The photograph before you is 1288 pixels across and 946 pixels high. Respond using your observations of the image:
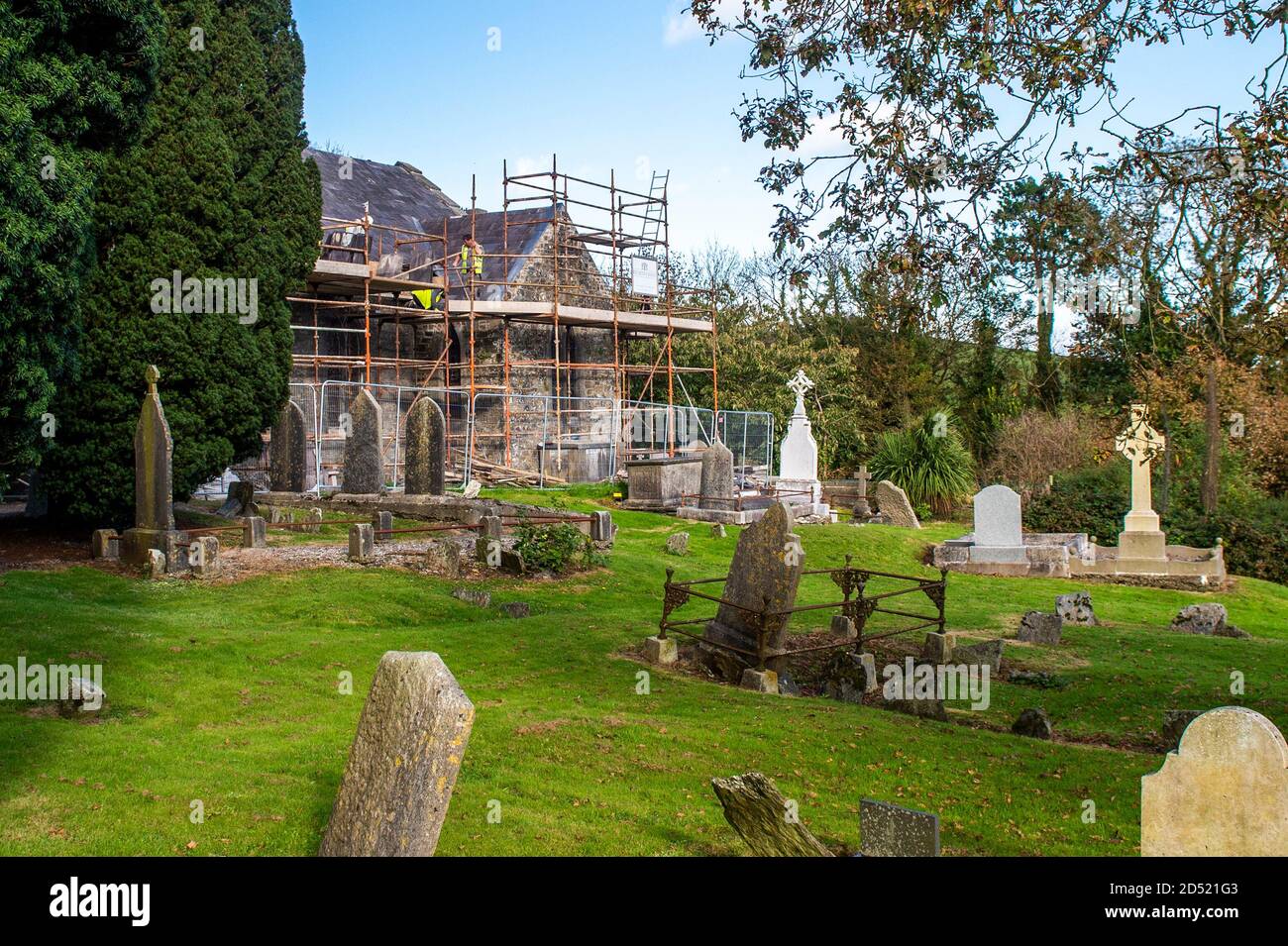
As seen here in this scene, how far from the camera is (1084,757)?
8.09 meters

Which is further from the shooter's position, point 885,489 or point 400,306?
point 400,306

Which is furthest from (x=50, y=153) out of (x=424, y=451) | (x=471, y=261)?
(x=471, y=261)

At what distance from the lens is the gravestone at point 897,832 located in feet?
14.2

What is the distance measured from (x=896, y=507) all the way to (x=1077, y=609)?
1184 centimetres

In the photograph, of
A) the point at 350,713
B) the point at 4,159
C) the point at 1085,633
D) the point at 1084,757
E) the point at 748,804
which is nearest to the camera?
the point at 748,804

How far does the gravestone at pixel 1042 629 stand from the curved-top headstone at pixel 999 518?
798 centimetres

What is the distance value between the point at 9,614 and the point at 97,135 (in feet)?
19.3

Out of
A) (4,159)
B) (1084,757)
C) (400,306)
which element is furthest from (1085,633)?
(400,306)

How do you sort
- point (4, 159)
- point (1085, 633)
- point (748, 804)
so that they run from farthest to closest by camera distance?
1. point (1085, 633)
2. point (4, 159)
3. point (748, 804)

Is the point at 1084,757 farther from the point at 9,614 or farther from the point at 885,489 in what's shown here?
the point at 885,489

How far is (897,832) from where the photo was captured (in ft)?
14.5

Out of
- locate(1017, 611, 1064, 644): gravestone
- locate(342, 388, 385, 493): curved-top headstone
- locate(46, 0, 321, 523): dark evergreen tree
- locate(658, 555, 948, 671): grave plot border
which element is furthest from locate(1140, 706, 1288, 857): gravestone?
locate(342, 388, 385, 493): curved-top headstone

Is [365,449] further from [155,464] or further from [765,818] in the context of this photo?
[765,818]

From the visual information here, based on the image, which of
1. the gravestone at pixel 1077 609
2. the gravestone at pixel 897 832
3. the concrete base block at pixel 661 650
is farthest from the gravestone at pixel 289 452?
the gravestone at pixel 897 832
